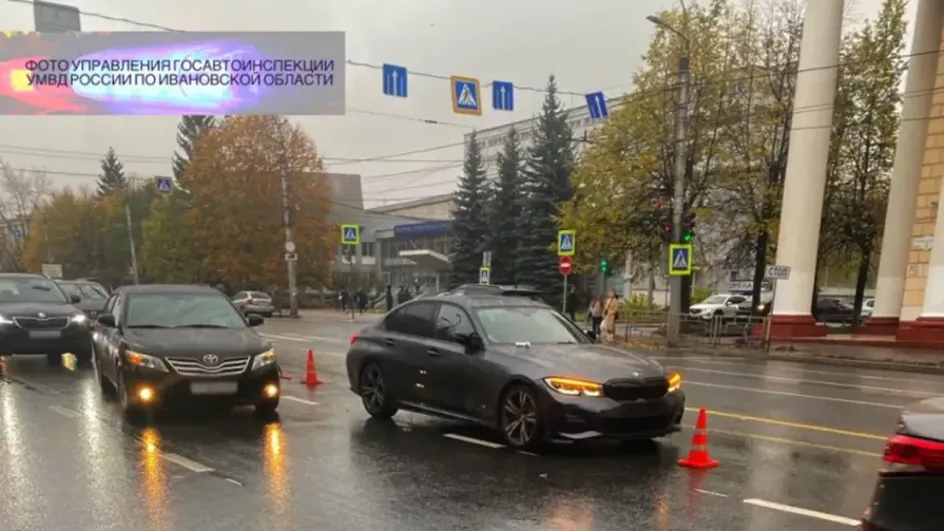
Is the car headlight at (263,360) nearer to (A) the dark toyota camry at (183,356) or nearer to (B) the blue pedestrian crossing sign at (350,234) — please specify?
(A) the dark toyota camry at (183,356)

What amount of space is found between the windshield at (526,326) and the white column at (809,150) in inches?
734

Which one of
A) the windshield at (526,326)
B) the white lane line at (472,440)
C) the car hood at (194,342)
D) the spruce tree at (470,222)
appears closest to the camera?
the white lane line at (472,440)

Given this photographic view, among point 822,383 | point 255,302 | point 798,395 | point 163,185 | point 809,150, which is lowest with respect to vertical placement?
point 255,302

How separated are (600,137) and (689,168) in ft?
12.4

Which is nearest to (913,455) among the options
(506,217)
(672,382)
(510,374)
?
(672,382)

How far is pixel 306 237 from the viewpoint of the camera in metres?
51.2

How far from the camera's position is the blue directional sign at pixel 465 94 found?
69.2 ft

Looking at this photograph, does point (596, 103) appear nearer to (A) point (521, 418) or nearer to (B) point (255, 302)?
(A) point (521, 418)

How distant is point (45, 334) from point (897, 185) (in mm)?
26847

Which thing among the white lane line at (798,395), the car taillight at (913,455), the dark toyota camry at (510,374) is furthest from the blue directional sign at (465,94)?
the car taillight at (913,455)

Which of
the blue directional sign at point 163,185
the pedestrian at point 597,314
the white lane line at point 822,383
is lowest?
the pedestrian at point 597,314

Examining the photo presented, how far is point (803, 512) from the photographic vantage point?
636 cm

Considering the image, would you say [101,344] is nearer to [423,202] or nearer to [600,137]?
[600,137]

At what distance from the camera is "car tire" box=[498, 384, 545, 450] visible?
8094 millimetres
